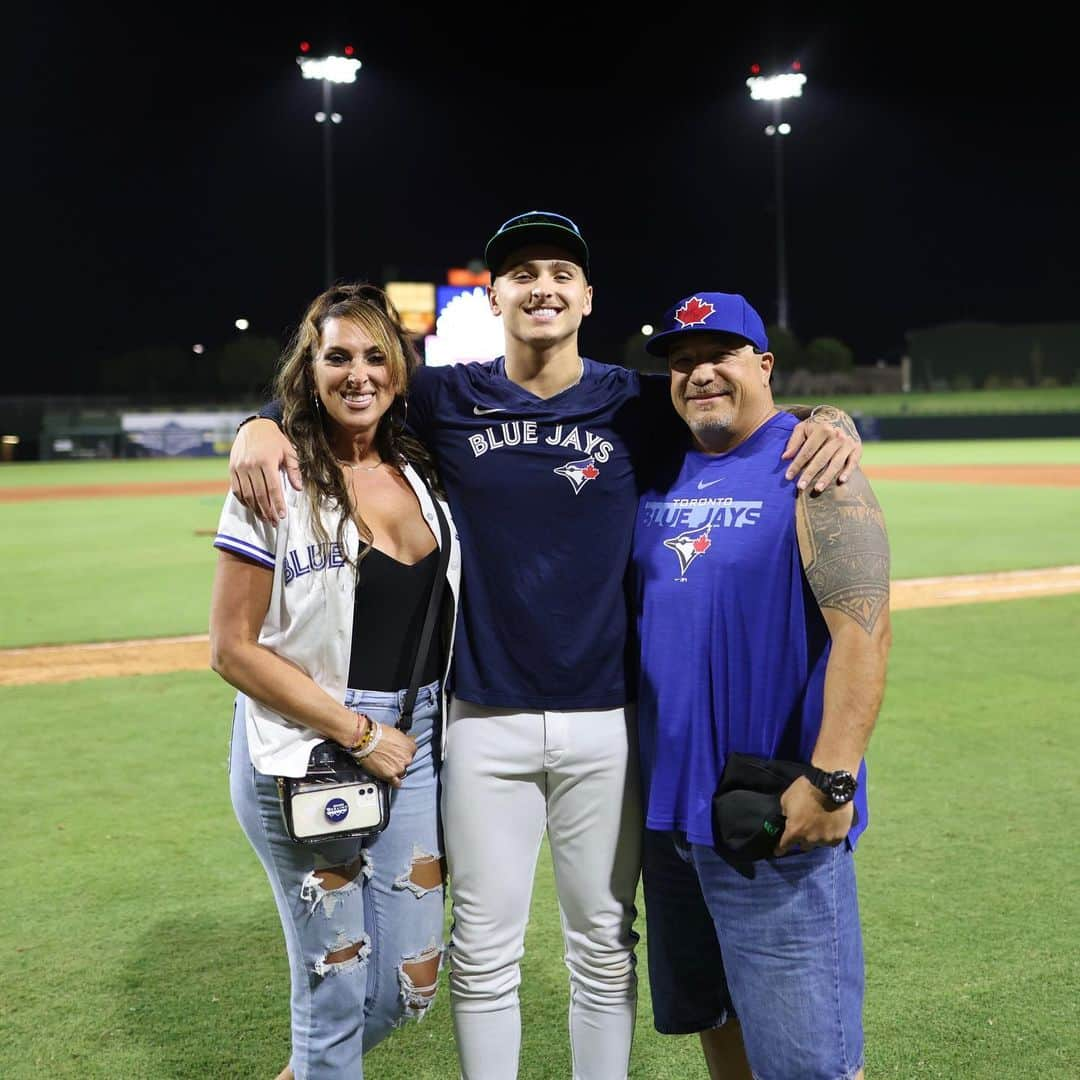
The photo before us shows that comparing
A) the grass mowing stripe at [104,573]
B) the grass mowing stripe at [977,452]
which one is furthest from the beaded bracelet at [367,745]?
the grass mowing stripe at [977,452]

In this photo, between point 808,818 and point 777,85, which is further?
point 777,85

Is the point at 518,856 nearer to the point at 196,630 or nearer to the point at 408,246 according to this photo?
the point at 196,630

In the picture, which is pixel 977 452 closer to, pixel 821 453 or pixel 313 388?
pixel 821 453

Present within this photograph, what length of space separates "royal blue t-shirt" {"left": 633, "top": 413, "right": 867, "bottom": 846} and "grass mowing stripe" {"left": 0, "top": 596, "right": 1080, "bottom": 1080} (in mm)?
1121

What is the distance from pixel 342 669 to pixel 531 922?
1.87m

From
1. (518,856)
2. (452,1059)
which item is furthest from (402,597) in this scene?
(452,1059)

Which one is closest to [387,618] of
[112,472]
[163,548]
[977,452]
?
[163,548]

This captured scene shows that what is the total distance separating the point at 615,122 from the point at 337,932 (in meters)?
77.6

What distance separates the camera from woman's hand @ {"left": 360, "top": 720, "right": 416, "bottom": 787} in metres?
2.55

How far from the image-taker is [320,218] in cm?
8938

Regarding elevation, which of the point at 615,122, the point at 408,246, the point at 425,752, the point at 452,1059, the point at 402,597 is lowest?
the point at 452,1059

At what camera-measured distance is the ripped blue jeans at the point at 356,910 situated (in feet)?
8.34

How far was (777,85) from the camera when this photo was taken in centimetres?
4869

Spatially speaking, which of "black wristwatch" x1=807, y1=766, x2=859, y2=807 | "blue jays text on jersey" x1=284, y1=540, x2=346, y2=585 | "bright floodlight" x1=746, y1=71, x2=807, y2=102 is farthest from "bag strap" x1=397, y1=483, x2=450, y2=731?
"bright floodlight" x1=746, y1=71, x2=807, y2=102
